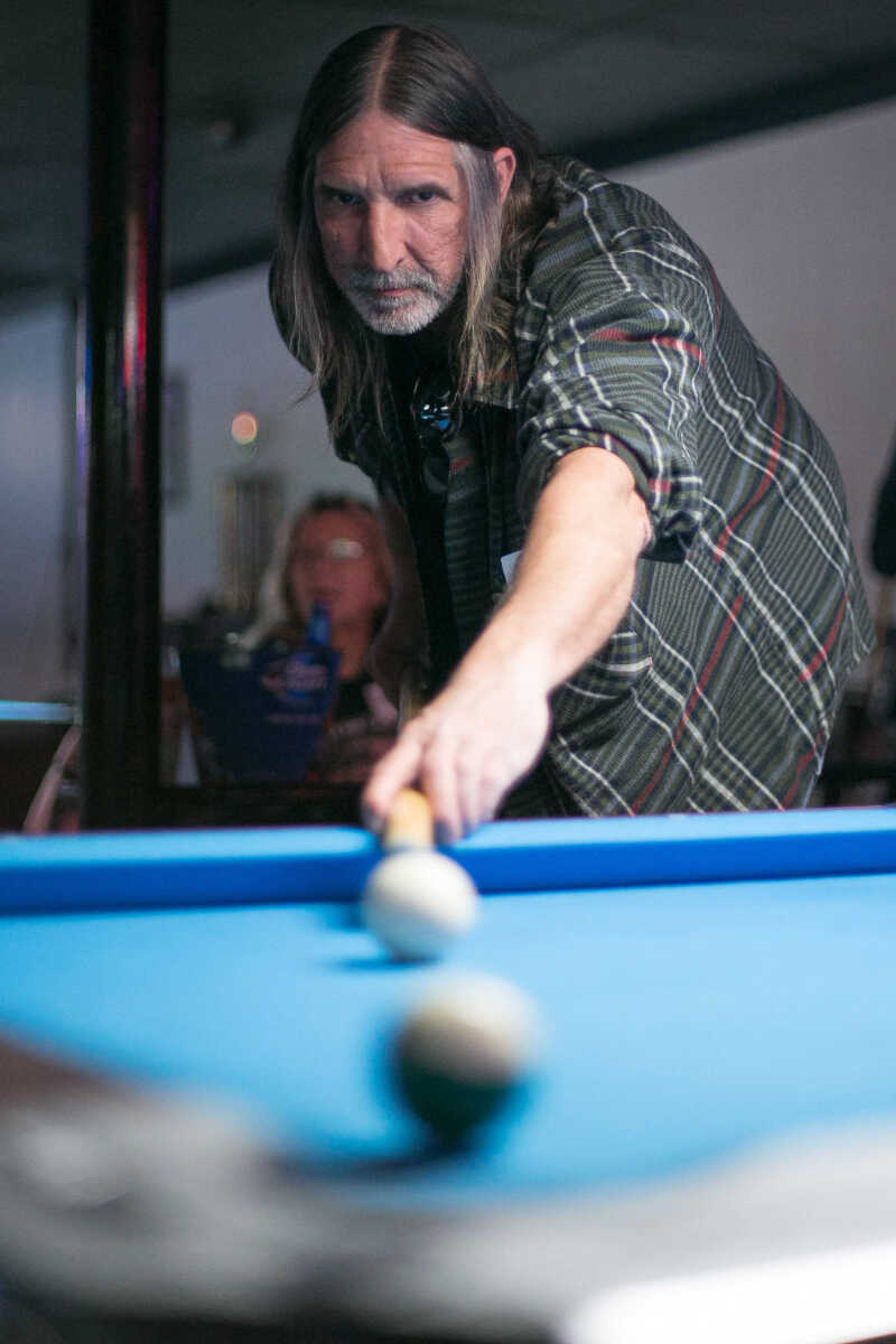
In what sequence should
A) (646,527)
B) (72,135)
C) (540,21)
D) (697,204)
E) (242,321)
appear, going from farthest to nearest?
1. (242,321)
2. (72,135)
3. (697,204)
4. (540,21)
5. (646,527)

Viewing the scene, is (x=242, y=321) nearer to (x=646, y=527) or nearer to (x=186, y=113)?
(x=186, y=113)

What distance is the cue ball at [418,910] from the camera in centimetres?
98

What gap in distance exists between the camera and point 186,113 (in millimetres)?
5715

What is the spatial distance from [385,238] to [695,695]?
682mm

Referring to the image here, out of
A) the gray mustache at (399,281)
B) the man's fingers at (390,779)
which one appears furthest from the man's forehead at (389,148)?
the man's fingers at (390,779)

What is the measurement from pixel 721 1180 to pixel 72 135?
6.22 m

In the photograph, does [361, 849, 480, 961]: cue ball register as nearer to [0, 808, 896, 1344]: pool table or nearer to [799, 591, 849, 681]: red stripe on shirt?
[0, 808, 896, 1344]: pool table

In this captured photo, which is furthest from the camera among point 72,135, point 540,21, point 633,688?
point 72,135

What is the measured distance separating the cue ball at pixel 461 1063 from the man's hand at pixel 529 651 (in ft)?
1.59

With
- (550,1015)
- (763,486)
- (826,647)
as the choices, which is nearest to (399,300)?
(763,486)

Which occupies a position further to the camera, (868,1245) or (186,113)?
Result: (186,113)

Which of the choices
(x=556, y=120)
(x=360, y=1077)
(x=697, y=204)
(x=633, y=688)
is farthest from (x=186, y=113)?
(x=360, y=1077)

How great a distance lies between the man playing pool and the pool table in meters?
0.45

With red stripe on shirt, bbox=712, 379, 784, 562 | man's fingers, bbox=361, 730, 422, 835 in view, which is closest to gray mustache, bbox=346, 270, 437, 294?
red stripe on shirt, bbox=712, 379, 784, 562
